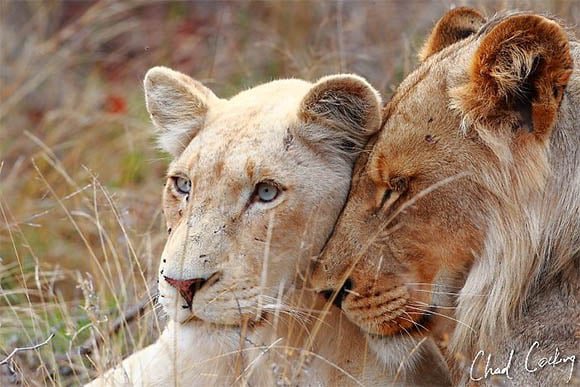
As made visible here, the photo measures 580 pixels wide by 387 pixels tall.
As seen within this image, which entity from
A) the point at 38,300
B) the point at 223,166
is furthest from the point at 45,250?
the point at 223,166

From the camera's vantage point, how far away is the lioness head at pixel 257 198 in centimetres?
340

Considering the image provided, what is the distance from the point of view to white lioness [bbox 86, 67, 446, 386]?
341 cm

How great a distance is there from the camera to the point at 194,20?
984cm

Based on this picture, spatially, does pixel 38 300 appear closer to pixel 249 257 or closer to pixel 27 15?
pixel 249 257

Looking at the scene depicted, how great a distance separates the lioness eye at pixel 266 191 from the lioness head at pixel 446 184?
23 centimetres

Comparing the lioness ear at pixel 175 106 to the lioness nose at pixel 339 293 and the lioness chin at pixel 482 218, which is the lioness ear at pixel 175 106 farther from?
the lioness nose at pixel 339 293

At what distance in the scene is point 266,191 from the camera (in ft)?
11.6

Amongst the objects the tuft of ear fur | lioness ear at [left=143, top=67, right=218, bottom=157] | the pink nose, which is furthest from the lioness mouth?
the tuft of ear fur

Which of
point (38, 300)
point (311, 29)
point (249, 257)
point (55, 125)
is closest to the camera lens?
point (249, 257)

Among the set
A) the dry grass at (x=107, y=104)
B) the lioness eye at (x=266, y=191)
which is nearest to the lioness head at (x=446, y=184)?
the lioness eye at (x=266, y=191)

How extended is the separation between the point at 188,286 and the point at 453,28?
4.68 feet

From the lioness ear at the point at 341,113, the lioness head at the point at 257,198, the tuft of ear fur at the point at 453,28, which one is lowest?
the lioness head at the point at 257,198

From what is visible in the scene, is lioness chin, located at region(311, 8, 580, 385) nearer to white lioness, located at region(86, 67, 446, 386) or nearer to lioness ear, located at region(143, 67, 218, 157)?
white lioness, located at region(86, 67, 446, 386)

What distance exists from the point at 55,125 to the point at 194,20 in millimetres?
2518
